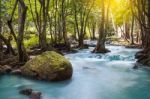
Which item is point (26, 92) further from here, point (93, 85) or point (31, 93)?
point (93, 85)

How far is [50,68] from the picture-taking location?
47.8 feet

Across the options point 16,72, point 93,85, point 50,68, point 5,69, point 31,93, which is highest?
point 50,68

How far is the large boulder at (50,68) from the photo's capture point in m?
14.6

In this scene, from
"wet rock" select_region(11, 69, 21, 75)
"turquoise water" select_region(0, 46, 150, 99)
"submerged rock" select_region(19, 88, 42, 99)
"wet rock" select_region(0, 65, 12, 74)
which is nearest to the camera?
"submerged rock" select_region(19, 88, 42, 99)

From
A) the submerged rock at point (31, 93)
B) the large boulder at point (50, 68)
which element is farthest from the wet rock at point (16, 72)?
the submerged rock at point (31, 93)

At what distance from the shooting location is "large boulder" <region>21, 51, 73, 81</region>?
1462cm

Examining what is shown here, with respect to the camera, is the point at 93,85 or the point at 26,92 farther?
the point at 93,85

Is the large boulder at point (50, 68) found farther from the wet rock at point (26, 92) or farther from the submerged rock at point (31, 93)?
the wet rock at point (26, 92)

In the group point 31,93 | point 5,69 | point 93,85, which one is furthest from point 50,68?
point 5,69

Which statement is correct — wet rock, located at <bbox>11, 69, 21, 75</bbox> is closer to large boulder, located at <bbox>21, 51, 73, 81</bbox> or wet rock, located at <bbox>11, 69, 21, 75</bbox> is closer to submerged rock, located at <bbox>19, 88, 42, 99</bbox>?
large boulder, located at <bbox>21, 51, 73, 81</bbox>

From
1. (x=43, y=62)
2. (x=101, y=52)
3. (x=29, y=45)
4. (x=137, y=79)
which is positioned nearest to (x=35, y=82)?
(x=43, y=62)

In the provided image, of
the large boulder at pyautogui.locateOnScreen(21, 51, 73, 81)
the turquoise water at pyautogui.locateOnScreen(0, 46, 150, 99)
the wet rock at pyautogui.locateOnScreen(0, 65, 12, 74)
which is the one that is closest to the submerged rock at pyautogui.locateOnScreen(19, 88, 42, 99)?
the turquoise water at pyautogui.locateOnScreen(0, 46, 150, 99)

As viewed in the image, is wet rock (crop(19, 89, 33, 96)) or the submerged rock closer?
the submerged rock

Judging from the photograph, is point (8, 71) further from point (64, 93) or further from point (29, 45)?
point (29, 45)
